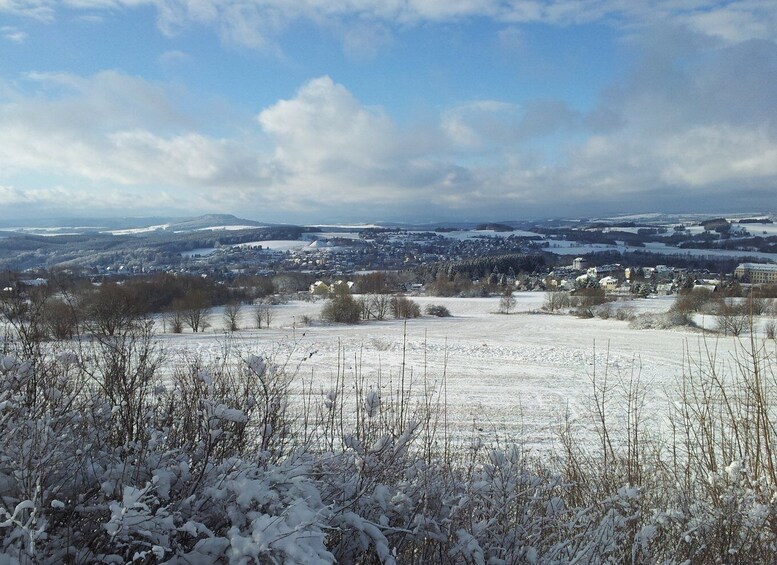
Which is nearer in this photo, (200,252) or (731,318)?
(731,318)

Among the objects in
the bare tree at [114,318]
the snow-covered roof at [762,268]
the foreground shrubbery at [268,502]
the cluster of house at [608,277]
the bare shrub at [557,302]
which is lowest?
the bare shrub at [557,302]

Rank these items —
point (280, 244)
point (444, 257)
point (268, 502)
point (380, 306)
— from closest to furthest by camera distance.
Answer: point (268, 502) < point (380, 306) < point (444, 257) < point (280, 244)

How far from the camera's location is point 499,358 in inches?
946

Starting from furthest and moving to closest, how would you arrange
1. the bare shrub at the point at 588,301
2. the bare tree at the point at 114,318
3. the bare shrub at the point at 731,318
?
the bare shrub at the point at 588,301 < the bare shrub at the point at 731,318 < the bare tree at the point at 114,318

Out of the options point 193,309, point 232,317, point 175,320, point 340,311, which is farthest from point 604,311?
point 175,320

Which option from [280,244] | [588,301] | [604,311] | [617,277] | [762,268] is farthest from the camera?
[280,244]

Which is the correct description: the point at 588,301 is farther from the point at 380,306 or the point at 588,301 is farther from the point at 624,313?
the point at 380,306

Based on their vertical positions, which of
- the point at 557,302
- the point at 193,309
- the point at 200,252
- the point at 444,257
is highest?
the point at 200,252

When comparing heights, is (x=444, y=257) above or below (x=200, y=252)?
below

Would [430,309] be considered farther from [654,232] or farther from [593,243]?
[654,232]

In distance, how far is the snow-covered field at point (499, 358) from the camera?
481 inches

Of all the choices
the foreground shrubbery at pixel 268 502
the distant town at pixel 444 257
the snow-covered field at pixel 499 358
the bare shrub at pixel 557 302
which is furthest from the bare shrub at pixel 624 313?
the foreground shrubbery at pixel 268 502

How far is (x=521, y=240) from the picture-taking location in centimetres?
14125

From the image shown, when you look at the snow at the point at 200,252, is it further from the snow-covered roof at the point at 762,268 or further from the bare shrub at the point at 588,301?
the snow-covered roof at the point at 762,268
